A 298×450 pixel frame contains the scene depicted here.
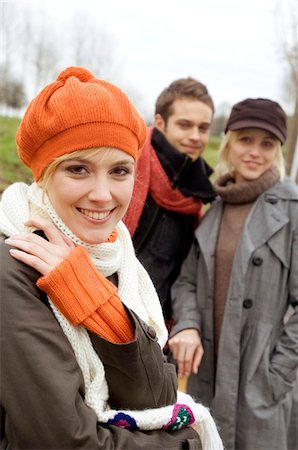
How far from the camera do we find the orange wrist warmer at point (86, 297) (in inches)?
46.4

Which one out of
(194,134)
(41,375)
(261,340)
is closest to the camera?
(41,375)

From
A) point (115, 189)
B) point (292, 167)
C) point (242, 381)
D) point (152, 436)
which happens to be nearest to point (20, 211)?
point (115, 189)

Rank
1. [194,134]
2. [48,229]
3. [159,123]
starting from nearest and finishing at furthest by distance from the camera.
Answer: [48,229]
[194,134]
[159,123]

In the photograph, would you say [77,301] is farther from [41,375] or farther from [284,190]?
[284,190]

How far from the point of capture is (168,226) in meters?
2.66

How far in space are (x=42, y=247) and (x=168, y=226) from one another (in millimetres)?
1485

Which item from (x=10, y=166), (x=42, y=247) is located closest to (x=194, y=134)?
(x=42, y=247)

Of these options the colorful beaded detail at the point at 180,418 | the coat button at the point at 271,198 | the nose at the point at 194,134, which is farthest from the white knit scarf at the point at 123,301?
the nose at the point at 194,134

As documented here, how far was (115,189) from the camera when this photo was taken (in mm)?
1356

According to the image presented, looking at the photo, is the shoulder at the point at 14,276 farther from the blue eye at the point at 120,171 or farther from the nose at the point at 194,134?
the nose at the point at 194,134

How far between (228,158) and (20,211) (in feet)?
5.62

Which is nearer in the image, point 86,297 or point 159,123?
point 86,297

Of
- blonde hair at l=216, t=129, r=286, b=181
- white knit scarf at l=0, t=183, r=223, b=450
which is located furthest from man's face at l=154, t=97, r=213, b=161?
white knit scarf at l=0, t=183, r=223, b=450

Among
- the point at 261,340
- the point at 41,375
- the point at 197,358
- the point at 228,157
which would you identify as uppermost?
the point at 228,157
